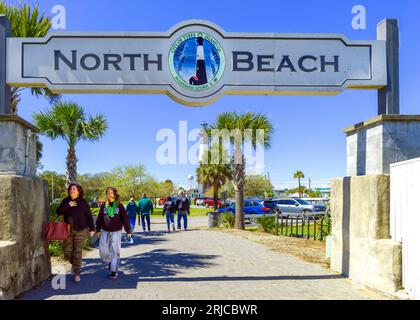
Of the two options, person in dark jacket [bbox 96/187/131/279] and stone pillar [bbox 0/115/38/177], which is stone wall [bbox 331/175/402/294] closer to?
person in dark jacket [bbox 96/187/131/279]

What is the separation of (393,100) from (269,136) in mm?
12484

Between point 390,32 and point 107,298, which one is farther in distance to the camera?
point 390,32

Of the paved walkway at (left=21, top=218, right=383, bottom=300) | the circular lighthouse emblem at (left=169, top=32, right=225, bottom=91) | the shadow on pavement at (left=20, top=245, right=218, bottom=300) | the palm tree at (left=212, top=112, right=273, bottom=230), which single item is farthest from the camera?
the palm tree at (left=212, top=112, right=273, bottom=230)

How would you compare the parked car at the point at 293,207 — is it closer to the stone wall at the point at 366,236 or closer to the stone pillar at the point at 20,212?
the stone wall at the point at 366,236

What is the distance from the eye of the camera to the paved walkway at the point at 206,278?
6.15 m

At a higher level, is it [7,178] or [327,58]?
[327,58]

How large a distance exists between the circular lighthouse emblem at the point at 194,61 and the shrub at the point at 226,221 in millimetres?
13461

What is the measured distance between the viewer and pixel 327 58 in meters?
7.52

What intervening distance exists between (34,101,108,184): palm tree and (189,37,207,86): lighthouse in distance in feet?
36.0

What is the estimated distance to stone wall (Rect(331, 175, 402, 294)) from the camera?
237 inches

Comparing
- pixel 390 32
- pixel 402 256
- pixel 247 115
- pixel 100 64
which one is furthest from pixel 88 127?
pixel 402 256

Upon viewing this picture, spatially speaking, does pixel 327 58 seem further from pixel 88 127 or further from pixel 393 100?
pixel 88 127

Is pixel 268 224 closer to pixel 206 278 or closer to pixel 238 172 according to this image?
pixel 238 172

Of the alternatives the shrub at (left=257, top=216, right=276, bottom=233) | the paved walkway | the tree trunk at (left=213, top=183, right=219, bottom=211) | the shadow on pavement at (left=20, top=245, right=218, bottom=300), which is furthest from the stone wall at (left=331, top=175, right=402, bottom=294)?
the tree trunk at (left=213, top=183, right=219, bottom=211)
